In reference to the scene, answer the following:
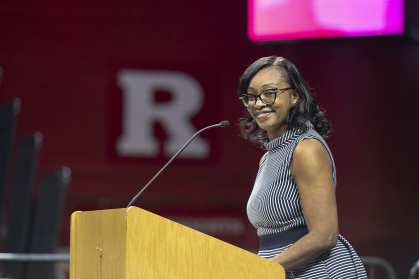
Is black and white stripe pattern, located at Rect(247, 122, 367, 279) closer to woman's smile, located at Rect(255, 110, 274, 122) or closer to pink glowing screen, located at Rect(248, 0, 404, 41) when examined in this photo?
woman's smile, located at Rect(255, 110, 274, 122)

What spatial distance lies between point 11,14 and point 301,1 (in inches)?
112

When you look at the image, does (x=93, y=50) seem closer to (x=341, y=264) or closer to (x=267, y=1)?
(x=267, y=1)

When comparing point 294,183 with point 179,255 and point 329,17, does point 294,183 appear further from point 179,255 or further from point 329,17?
point 329,17

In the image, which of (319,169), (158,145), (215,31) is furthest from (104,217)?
(215,31)

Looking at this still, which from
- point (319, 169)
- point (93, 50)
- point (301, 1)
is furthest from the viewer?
point (93, 50)

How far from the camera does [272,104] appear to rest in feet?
4.50

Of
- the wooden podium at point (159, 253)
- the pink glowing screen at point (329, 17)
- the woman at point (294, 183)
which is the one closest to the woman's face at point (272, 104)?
the woman at point (294, 183)

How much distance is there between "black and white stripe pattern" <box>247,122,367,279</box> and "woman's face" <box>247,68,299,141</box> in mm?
51

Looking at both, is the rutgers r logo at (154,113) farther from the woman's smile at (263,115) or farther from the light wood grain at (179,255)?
the light wood grain at (179,255)

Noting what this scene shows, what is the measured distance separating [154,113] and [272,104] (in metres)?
4.04

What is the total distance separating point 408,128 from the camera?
5.44m

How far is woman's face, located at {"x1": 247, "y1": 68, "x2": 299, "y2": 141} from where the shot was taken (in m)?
1.38

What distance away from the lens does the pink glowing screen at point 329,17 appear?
491 centimetres

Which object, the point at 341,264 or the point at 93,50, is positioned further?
the point at 93,50
